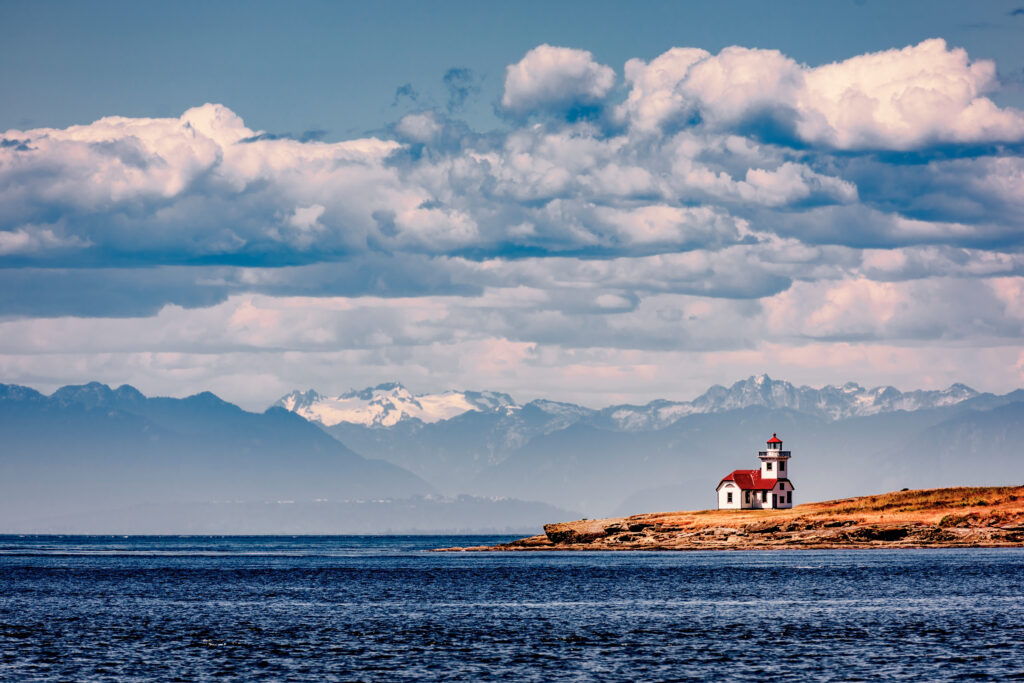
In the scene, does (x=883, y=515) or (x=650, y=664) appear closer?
(x=650, y=664)

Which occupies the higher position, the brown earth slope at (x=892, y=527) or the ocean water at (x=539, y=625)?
the brown earth slope at (x=892, y=527)

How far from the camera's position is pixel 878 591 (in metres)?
107

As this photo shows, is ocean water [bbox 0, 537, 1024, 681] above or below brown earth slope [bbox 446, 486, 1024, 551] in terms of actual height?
below

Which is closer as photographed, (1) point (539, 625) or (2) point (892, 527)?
(1) point (539, 625)

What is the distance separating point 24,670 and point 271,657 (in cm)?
1181

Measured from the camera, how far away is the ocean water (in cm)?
6366

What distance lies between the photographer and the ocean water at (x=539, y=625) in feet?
209

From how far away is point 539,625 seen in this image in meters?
85.1

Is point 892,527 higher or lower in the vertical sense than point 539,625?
higher

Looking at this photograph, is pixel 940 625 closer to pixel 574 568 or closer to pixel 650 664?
pixel 650 664

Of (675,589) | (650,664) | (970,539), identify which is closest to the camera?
(650,664)

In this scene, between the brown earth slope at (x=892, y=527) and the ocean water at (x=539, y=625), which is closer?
the ocean water at (x=539, y=625)

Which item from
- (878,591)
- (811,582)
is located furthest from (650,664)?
(811,582)

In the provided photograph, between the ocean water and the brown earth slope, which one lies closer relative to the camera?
the ocean water
